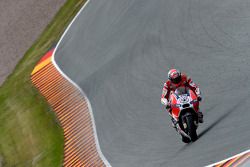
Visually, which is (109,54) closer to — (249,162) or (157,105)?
(157,105)

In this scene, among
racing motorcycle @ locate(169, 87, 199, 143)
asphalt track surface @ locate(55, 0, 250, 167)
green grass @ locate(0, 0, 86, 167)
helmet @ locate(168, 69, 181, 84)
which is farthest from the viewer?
green grass @ locate(0, 0, 86, 167)

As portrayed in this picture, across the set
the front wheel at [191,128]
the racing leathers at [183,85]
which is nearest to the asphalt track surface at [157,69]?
the front wheel at [191,128]

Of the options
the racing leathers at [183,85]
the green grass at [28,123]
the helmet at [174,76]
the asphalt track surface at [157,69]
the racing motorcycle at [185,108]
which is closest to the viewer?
the helmet at [174,76]

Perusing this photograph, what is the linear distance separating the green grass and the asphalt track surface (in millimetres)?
1454

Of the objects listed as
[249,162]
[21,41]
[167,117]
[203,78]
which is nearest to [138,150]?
[167,117]

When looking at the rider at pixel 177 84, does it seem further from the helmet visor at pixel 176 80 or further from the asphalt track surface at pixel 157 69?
the asphalt track surface at pixel 157 69

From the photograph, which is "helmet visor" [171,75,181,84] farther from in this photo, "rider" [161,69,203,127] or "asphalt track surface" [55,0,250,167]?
"asphalt track surface" [55,0,250,167]

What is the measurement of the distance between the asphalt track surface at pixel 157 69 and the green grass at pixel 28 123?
145 centimetres

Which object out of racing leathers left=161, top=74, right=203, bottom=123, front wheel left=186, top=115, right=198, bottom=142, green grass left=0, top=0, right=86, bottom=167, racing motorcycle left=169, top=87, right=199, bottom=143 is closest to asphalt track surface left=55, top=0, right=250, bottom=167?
front wheel left=186, top=115, right=198, bottom=142

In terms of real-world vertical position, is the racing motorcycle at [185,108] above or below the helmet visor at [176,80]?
below

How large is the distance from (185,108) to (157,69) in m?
5.06

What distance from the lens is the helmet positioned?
39.1ft

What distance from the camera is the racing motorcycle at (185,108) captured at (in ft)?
39.5

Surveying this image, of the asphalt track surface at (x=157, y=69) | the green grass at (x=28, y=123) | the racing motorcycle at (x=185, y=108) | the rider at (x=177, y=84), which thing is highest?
the rider at (x=177, y=84)
